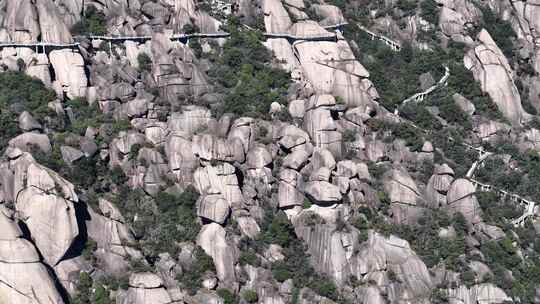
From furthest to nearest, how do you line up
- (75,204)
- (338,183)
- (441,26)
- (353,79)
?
(441,26), (353,79), (338,183), (75,204)

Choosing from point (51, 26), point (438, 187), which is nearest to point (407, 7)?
point (438, 187)

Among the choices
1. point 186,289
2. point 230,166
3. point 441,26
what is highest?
point 441,26

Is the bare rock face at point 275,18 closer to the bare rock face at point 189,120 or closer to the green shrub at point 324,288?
the bare rock face at point 189,120

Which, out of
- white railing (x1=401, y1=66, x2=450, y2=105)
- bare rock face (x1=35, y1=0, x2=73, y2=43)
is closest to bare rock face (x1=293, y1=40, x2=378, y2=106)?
white railing (x1=401, y1=66, x2=450, y2=105)

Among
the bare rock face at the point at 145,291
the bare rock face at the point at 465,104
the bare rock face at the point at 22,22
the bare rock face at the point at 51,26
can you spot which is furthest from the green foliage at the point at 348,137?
the bare rock face at the point at 22,22

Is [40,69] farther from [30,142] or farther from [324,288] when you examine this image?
[324,288]

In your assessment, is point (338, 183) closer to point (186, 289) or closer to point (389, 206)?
point (389, 206)

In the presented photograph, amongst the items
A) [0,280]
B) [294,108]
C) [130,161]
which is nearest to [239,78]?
[294,108]
